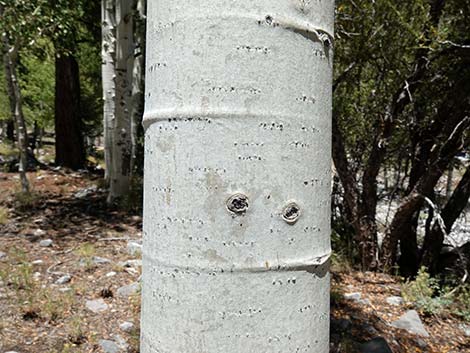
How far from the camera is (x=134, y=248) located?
4.50 m

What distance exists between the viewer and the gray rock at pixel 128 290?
3465mm

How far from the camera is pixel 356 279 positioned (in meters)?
4.55

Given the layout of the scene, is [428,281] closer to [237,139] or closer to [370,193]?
[370,193]

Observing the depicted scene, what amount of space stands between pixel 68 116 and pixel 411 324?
846 centimetres

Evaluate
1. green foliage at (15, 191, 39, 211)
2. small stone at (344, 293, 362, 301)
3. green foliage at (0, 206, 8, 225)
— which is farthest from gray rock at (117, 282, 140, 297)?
green foliage at (15, 191, 39, 211)

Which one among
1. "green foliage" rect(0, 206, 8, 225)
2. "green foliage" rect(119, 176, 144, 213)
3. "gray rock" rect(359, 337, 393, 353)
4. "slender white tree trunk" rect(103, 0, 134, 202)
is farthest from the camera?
"green foliage" rect(119, 176, 144, 213)

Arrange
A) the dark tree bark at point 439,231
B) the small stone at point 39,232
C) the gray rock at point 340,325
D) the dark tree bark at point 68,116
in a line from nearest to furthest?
the gray rock at point 340,325, the small stone at point 39,232, the dark tree bark at point 439,231, the dark tree bark at point 68,116

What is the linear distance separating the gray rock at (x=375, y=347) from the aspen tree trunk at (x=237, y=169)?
7.80ft

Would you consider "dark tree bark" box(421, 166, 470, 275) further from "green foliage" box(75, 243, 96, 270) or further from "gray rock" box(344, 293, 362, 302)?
"green foliage" box(75, 243, 96, 270)

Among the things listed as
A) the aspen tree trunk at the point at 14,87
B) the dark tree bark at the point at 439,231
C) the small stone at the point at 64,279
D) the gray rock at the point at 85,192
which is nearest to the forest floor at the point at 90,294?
the small stone at the point at 64,279

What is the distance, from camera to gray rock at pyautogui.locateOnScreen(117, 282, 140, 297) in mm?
3465

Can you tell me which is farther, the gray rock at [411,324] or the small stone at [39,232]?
the small stone at [39,232]

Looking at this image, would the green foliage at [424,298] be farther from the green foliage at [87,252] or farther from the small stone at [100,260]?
the green foliage at [87,252]

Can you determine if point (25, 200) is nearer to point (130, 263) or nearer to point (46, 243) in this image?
point (46, 243)
